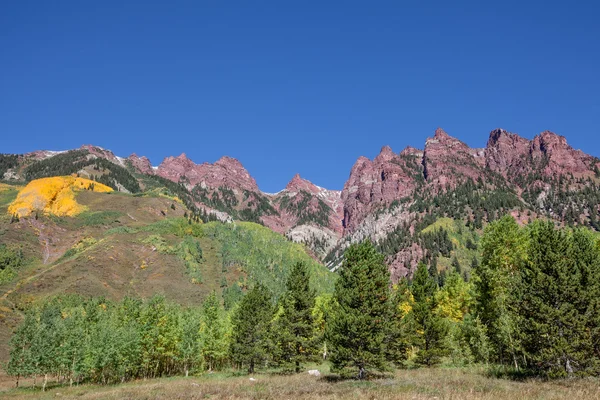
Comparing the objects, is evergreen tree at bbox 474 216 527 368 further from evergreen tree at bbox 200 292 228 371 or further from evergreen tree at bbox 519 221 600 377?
evergreen tree at bbox 200 292 228 371

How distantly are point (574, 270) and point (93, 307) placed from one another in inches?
2797

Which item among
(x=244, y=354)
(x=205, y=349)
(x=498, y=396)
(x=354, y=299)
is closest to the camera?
(x=498, y=396)

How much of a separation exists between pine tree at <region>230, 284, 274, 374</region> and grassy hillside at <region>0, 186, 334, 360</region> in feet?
164

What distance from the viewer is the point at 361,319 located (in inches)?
1185

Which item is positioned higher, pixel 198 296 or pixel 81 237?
pixel 81 237

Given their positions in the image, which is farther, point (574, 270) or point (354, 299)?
point (354, 299)

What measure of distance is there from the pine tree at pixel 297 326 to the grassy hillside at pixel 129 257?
5799cm

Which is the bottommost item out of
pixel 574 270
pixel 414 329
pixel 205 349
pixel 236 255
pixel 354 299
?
pixel 205 349

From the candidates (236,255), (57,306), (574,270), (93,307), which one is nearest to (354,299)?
(574,270)

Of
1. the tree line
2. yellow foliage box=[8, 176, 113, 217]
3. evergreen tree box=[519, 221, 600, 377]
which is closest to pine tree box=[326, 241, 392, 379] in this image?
the tree line

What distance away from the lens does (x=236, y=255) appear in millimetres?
144375

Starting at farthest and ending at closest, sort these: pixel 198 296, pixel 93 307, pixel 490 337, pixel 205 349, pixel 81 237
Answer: pixel 81 237
pixel 198 296
pixel 93 307
pixel 205 349
pixel 490 337

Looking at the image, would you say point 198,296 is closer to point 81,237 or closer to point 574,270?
point 81,237

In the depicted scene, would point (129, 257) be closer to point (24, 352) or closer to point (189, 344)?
point (24, 352)
